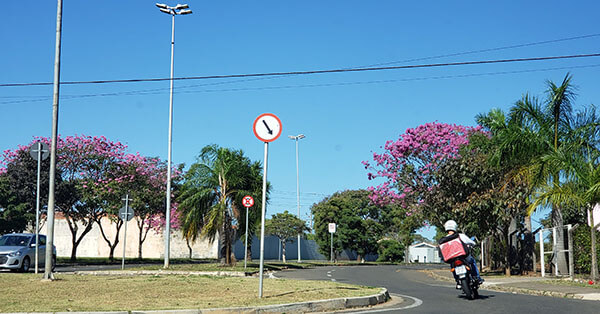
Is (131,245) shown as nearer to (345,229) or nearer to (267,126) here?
(345,229)

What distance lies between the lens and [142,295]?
1234cm

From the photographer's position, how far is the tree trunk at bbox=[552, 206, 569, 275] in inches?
842

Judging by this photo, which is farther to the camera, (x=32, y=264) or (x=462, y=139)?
(x=462, y=139)

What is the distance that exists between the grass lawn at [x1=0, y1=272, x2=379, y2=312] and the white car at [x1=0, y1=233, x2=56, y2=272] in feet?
23.6

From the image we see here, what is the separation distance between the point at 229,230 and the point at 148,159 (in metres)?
19.2

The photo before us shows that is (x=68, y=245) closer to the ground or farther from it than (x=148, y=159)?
closer to the ground

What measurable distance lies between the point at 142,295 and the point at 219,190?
16699 millimetres

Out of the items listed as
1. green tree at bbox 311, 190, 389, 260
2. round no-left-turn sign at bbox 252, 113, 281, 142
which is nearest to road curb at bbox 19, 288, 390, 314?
round no-left-turn sign at bbox 252, 113, 281, 142

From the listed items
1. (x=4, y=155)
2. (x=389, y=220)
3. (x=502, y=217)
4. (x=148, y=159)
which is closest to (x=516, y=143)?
(x=502, y=217)

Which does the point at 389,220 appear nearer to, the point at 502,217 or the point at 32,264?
the point at 502,217

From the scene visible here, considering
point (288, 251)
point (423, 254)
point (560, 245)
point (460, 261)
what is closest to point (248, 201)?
point (560, 245)

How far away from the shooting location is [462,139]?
32656 millimetres

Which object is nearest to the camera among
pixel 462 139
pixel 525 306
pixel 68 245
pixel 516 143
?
pixel 525 306

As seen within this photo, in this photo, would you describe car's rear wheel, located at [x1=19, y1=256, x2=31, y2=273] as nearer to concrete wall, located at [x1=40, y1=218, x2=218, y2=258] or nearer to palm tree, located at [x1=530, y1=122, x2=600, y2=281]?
palm tree, located at [x1=530, y1=122, x2=600, y2=281]
